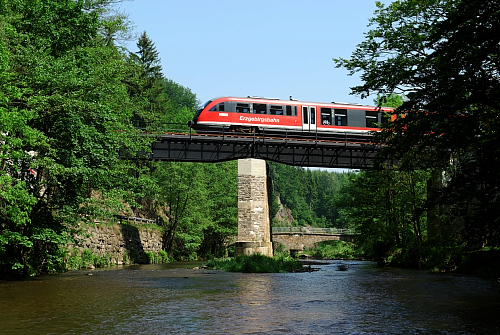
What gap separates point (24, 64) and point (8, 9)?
3.30m

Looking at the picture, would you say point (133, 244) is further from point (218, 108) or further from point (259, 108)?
point (259, 108)

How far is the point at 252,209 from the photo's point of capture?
3703 cm

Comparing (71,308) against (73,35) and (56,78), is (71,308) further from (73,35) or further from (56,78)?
(73,35)

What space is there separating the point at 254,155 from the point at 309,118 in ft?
19.1

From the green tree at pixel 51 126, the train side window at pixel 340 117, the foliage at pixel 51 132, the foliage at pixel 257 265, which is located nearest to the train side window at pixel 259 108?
the train side window at pixel 340 117

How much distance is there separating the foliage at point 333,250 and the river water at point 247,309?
45059 mm

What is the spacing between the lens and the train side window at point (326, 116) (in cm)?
4091

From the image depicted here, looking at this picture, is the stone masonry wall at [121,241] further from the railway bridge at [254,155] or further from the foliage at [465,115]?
the foliage at [465,115]

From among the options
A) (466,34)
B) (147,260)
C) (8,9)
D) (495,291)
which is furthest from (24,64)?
(147,260)

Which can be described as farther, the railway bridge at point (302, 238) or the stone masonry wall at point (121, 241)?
the railway bridge at point (302, 238)

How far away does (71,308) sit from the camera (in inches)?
488

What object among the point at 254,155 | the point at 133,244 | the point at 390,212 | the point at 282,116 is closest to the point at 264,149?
the point at 254,155

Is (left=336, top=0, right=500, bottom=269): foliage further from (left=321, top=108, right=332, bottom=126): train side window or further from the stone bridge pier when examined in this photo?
(left=321, top=108, right=332, bottom=126): train side window

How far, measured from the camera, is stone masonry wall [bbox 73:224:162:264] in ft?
116
